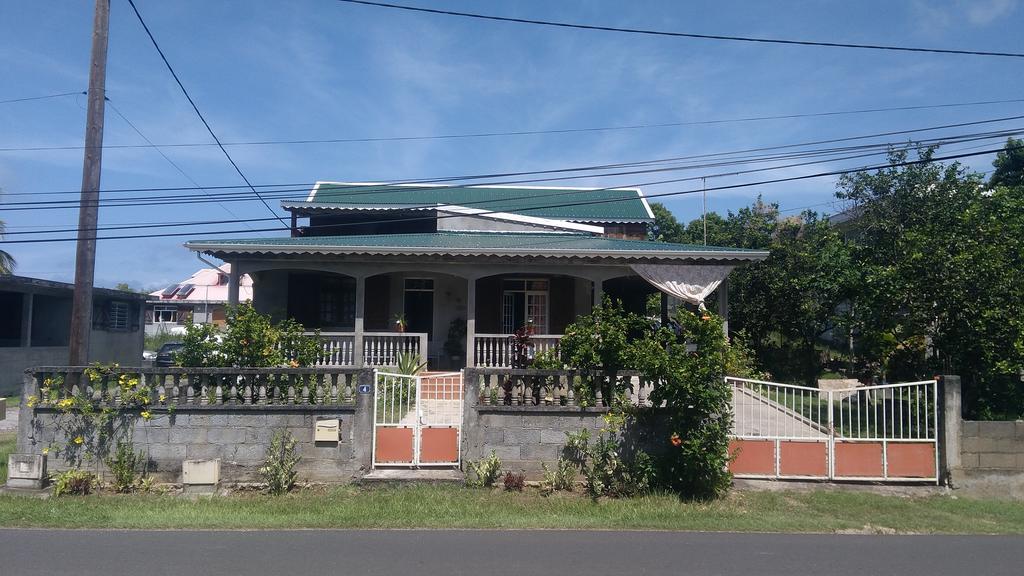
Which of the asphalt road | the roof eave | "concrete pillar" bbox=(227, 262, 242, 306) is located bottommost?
the asphalt road

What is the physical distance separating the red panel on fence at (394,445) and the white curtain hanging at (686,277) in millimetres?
7025

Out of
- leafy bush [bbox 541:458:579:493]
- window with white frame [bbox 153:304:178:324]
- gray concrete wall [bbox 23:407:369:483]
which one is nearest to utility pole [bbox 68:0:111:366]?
gray concrete wall [bbox 23:407:369:483]

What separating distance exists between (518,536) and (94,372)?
5.75m

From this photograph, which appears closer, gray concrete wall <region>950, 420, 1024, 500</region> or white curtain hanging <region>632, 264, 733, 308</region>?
gray concrete wall <region>950, 420, 1024, 500</region>

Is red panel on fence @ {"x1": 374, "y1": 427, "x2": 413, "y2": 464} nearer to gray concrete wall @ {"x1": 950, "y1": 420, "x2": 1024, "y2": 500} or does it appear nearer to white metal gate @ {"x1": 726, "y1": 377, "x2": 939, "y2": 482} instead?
white metal gate @ {"x1": 726, "y1": 377, "x2": 939, "y2": 482}

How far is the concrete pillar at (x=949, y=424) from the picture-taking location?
875 centimetres

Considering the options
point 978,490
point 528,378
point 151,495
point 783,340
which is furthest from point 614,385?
point 783,340

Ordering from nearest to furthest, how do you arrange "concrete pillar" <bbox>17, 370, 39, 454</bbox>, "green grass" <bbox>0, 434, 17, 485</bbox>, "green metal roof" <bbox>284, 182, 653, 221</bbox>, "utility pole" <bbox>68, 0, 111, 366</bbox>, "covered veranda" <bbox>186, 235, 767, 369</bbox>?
"concrete pillar" <bbox>17, 370, 39, 454</bbox>, "green grass" <bbox>0, 434, 17, 485</bbox>, "utility pole" <bbox>68, 0, 111, 366</bbox>, "covered veranda" <bbox>186, 235, 767, 369</bbox>, "green metal roof" <bbox>284, 182, 653, 221</bbox>

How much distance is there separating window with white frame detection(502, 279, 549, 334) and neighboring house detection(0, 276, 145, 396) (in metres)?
11.9

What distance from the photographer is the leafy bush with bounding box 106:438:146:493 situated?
848 cm

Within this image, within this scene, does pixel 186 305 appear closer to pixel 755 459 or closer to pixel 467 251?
pixel 467 251

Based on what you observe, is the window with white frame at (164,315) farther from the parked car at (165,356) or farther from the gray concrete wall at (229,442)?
the gray concrete wall at (229,442)

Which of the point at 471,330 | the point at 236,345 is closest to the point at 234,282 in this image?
the point at 236,345

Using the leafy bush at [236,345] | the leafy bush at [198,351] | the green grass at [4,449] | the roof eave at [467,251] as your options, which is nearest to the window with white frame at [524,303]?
the roof eave at [467,251]
